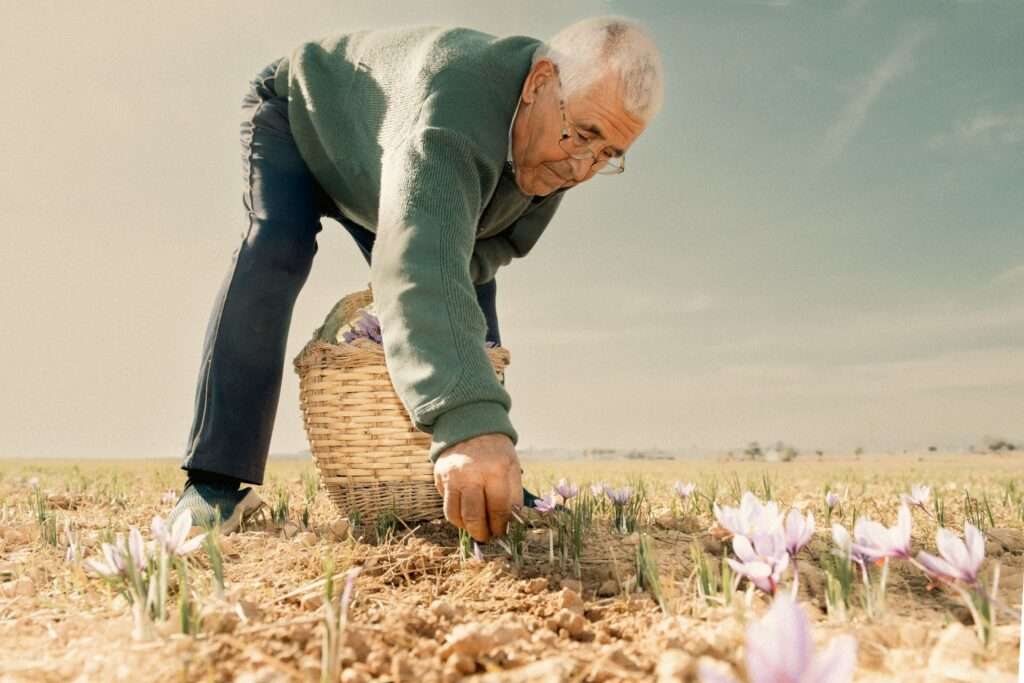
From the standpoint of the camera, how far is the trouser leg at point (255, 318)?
7.62 ft

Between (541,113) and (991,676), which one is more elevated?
(541,113)

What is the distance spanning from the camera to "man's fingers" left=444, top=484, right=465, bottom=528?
5.00 ft

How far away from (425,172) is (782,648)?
1412 millimetres

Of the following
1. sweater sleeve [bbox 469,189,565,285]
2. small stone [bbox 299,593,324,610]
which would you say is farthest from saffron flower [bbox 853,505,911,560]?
sweater sleeve [bbox 469,189,565,285]

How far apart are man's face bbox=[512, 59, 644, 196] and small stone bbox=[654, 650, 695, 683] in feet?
5.26

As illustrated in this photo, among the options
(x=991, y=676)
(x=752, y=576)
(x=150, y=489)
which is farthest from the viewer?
(x=150, y=489)

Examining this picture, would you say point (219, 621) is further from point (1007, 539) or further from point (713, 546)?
point (1007, 539)

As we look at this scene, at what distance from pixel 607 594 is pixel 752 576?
541 mm

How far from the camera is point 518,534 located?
186 centimetres

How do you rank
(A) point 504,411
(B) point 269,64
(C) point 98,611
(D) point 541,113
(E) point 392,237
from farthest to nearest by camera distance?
(B) point 269,64, (D) point 541,113, (E) point 392,237, (A) point 504,411, (C) point 98,611

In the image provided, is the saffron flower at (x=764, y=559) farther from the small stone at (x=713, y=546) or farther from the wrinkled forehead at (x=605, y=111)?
the wrinkled forehead at (x=605, y=111)

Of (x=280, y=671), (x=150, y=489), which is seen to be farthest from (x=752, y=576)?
(x=150, y=489)

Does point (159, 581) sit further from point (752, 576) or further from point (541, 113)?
point (541, 113)

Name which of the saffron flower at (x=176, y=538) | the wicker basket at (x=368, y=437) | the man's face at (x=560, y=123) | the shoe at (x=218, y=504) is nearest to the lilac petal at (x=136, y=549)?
the saffron flower at (x=176, y=538)
